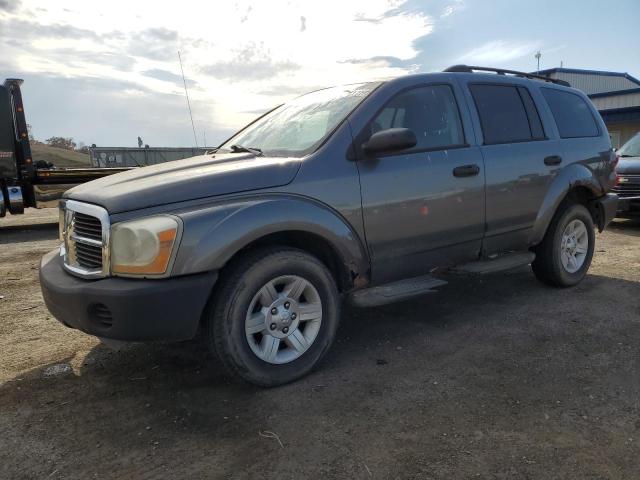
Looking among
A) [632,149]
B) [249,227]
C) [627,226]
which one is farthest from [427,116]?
[632,149]

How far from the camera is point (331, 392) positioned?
119 inches

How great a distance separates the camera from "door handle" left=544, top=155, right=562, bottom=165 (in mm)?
4527

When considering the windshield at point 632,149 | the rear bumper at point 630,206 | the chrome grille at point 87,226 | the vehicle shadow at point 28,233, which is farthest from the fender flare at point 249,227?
the windshield at point 632,149

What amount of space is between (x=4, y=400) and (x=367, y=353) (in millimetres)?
2333

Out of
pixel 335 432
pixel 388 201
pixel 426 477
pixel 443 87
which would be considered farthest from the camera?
pixel 443 87

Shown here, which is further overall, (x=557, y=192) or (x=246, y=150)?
(x=557, y=192)

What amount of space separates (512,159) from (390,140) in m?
1.53

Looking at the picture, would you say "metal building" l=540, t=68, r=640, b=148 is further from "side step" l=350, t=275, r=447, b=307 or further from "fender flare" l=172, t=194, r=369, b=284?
"fender flare" l=172, t=194, r=369, b=284

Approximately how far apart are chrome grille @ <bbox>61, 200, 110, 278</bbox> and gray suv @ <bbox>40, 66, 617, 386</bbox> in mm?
13

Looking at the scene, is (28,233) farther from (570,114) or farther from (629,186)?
(629,186)

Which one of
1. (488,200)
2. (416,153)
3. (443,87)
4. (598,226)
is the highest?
(443,87)

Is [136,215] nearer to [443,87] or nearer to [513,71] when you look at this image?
[443,87]

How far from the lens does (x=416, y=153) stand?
3.65 m

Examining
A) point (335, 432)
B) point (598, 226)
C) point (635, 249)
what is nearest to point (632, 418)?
point (335, 432)
